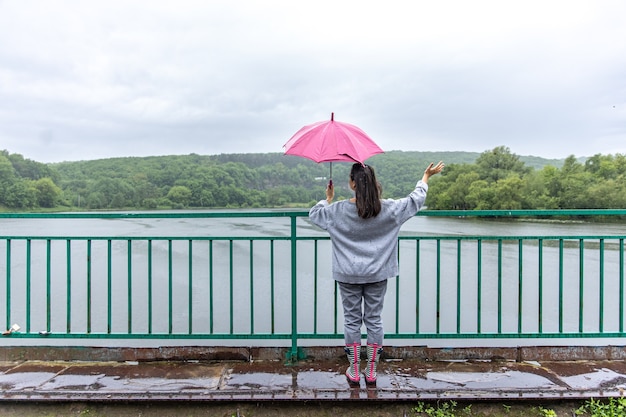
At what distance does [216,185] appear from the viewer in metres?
38.9

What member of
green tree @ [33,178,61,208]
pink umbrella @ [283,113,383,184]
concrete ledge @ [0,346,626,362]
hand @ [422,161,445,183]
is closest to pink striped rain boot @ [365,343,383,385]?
concrete ledge @ [0,346,626,362]

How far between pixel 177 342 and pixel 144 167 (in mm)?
41773

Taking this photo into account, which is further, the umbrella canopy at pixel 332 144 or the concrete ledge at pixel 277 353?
the concrete ledge at pixel 277 353

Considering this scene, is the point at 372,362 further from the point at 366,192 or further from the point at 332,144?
the point at 332,144

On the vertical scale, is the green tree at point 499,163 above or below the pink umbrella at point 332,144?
above

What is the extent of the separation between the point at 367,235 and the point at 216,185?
37.3m

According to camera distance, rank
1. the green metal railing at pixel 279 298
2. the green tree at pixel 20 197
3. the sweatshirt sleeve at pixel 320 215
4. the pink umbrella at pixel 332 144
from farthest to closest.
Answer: the green tree at pixel 20 197 < the green metal railing at pixel 279 298 < the sweatshirt sleeve at pixel 320 215 < the pink umbrella at pixel 332 144

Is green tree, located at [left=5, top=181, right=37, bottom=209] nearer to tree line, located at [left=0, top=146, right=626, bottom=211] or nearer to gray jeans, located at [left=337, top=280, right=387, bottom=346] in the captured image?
tree line, located at [left=0, top=146, right=626, bottom=211]

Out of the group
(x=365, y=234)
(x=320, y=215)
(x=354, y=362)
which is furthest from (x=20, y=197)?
(x=365, y=234)

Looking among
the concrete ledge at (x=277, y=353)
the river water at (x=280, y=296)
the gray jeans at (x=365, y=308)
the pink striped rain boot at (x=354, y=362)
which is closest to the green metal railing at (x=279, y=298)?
the river water at (x=280, y=296)

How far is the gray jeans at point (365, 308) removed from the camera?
286cm

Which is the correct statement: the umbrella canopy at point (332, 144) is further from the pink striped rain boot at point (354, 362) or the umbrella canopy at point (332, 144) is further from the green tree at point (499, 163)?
the green tree at point (499, 163)

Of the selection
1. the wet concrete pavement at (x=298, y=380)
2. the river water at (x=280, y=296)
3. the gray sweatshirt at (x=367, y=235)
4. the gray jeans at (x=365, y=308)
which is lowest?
the river water at (x=280, y=296)

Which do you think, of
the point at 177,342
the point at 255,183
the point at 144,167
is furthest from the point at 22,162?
the point at 177,342
